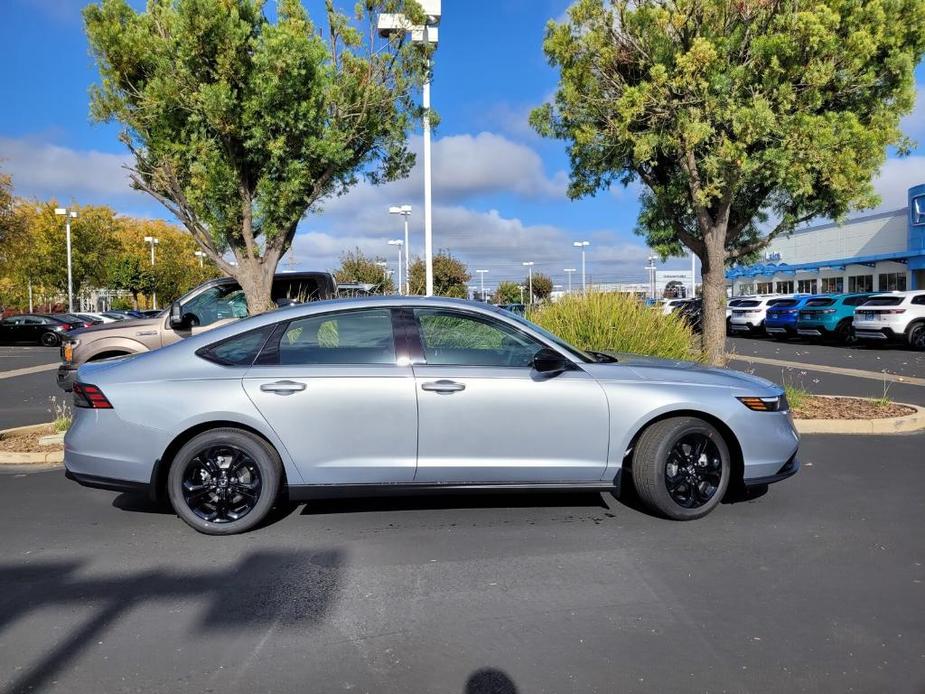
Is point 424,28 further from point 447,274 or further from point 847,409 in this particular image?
point 447,274

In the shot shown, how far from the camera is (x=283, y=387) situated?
15.4ft

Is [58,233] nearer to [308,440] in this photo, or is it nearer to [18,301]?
[18,301]

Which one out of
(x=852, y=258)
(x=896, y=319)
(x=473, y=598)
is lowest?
(x=473, y=598)

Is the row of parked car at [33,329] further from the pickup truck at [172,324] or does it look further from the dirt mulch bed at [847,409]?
the dirt mulch bed at [847,409]

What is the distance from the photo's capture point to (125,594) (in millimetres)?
3895

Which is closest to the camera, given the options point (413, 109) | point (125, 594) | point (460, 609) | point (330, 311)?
point (460, 609)

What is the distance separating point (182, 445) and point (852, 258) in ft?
133

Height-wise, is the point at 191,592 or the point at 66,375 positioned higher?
the point at 66,375

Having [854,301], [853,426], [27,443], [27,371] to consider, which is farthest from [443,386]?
[854,301]

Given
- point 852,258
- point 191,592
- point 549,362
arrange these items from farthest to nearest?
point 852,258
point 549,362
point 191,592

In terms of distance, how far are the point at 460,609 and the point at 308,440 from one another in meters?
1.61

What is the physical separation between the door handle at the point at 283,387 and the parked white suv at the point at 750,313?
1120 inches

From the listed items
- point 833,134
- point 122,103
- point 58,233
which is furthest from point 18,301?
point 833,134

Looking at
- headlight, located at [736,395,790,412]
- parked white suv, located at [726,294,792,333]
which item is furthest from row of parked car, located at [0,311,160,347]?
headlight, located at [736,395,790,412]
